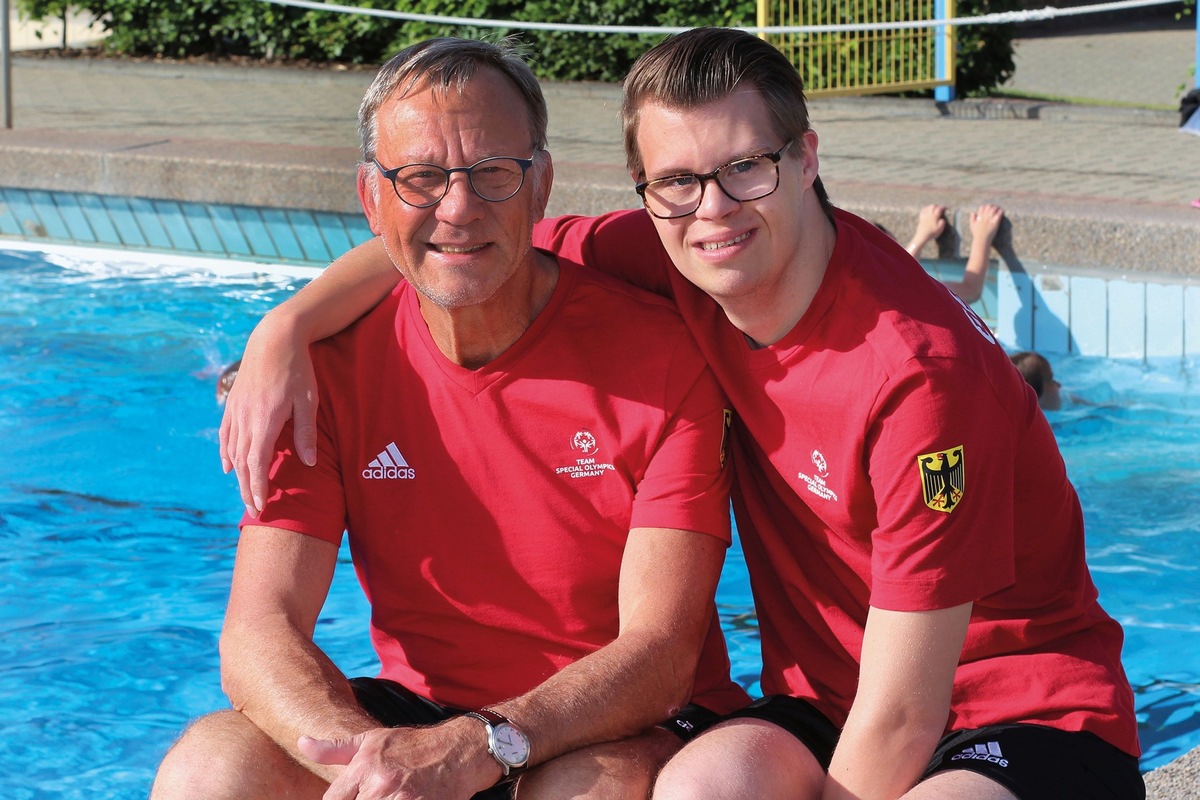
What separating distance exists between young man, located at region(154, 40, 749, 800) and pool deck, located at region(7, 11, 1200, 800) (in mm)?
1116

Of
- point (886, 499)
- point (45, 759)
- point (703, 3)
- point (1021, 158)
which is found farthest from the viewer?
point (703, 3)

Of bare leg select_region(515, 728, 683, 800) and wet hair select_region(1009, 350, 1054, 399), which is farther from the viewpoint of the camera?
wet hair select_region(1009, 350, 1054, 399)

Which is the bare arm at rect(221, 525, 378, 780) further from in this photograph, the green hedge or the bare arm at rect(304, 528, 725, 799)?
the green hedge

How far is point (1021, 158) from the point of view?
28.0ft

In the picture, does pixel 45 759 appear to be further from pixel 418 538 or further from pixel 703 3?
pixel 703 3

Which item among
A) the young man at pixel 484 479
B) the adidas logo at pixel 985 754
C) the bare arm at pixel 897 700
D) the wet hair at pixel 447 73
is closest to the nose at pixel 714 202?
the young man at pixel 484 479

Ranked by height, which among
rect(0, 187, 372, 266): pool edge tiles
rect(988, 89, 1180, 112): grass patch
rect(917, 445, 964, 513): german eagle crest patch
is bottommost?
rect(917, 445, 964, 513): german eagle crest patch

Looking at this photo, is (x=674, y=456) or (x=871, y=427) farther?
(x=674, y=456)

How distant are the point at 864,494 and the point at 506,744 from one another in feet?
2.41

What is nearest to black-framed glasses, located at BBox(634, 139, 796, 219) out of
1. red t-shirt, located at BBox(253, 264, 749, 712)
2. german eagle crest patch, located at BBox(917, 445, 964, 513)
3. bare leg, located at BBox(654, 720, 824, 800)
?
red t-shirt, located at BBox(253, 264, 749, 712)

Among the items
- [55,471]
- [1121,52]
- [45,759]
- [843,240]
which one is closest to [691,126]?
[843,240]

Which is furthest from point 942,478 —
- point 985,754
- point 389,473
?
point 389,473

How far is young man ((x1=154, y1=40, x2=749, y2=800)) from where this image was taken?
257cm

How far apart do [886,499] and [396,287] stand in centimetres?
119
